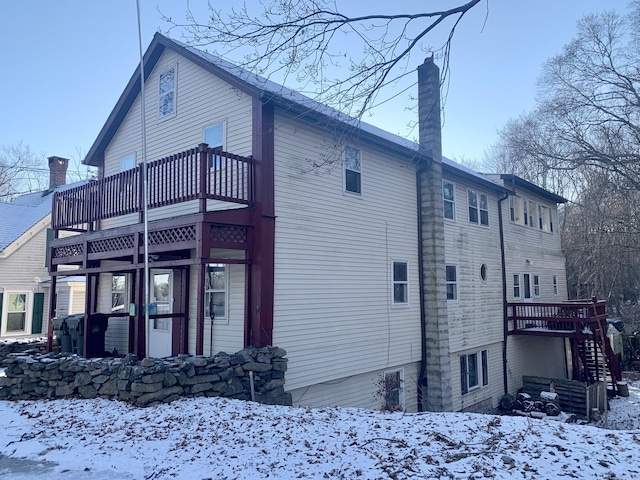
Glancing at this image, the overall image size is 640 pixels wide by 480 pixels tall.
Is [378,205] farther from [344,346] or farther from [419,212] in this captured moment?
[344,346]

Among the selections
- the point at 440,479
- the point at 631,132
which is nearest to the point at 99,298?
the point at 440,479

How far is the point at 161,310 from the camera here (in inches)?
441

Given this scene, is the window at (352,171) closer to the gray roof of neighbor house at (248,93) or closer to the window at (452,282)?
the gray roof of neighbor house at (248,93)

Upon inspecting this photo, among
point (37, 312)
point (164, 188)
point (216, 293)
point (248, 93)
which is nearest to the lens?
point (164, 188)

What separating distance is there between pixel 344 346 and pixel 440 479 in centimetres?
604

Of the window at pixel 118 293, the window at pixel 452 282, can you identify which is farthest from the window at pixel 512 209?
the window at pixel 118 293

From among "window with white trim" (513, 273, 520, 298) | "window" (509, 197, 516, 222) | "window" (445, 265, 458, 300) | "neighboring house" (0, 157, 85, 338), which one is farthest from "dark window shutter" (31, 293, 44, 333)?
"window" (509, 197, 516, 222)

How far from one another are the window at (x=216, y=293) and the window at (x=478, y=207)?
9533mm

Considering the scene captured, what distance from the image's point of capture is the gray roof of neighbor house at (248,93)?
8805 millimetres

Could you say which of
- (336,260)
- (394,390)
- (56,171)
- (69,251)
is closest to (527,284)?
(394,390)

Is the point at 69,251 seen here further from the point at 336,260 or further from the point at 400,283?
the point at 400,283

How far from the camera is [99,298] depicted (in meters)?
13.4

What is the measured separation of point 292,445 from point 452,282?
9.94 m

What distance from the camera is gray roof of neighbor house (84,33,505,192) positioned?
8.80m
